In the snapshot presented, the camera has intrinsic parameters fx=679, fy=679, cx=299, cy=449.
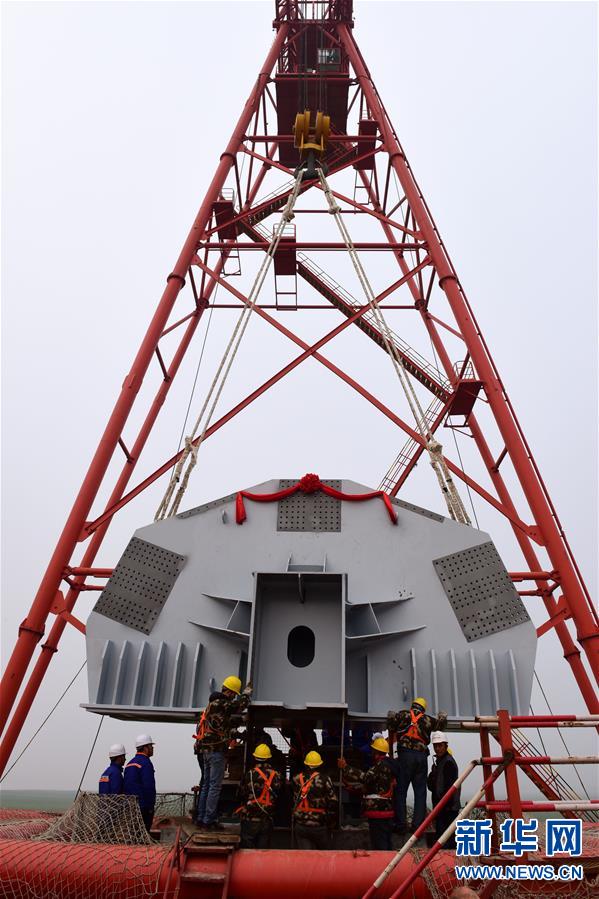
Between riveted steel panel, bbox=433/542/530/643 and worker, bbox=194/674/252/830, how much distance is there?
2.63 meters

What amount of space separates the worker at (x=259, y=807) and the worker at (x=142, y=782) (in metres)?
1.62

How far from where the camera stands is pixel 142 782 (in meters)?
7.68

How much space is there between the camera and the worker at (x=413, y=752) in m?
7.07

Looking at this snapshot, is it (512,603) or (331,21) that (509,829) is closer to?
(512,603)

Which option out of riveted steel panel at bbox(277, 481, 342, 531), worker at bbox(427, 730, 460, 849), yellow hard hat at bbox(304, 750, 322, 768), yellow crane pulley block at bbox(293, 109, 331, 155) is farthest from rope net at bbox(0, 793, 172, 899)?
yellow crane pulley block at bbox(293, 109, 331, 155)

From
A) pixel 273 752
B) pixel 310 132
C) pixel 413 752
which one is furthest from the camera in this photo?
pixel 310 132

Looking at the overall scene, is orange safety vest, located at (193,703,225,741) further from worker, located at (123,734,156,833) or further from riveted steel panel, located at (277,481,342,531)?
riveted steel panel, located at (277,481,342,531)

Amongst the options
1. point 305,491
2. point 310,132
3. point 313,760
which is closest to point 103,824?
point 313,760

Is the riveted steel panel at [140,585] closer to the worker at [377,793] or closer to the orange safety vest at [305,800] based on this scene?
the orange safety vest at [305,800]

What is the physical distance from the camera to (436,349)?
47.0 ft

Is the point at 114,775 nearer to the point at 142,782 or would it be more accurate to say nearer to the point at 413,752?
the point at 142,782

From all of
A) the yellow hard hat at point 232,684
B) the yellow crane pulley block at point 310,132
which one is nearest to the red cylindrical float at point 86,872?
the yellow hard hat at point 232,684

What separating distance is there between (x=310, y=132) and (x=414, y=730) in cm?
1231

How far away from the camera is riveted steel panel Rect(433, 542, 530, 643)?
7.77 m
